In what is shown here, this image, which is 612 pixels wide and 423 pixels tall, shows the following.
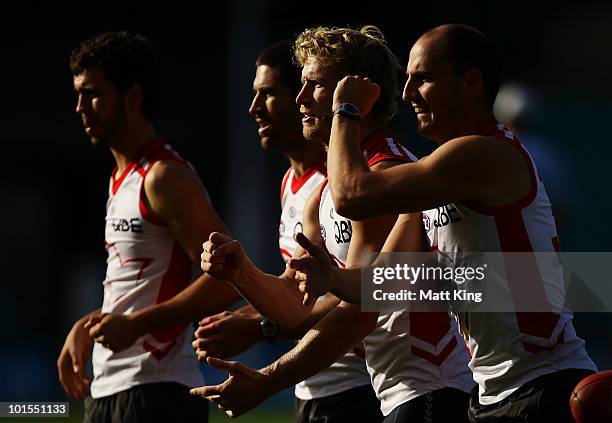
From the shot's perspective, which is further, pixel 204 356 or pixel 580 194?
pixel 580 194

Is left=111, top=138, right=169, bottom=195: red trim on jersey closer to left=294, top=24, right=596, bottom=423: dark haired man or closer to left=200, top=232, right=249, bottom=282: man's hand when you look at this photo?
left=200, top=232, right=249, bottom=282: man's hand

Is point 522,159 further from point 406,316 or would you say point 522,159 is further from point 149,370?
point 149,370

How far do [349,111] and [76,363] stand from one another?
2.52m

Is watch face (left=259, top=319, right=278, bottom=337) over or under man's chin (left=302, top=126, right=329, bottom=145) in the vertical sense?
under

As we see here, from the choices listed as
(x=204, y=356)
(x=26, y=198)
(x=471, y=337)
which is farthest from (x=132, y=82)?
(x=26, y=198)

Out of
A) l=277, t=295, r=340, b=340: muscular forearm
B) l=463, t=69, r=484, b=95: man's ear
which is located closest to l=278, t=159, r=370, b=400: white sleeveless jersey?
l=277, t=295, r=340, b=340: muscular forearm

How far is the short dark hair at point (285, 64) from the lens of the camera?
648 cm

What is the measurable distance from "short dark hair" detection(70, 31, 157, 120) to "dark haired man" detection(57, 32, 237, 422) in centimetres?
40

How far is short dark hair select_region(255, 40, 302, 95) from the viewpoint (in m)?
6.48

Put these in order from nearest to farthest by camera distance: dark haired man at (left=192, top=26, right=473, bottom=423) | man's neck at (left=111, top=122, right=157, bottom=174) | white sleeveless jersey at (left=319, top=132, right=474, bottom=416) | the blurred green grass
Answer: dark haired man at (left=192, top=26, right=473, bottom=423) < white sleeveless jersey at (left=319, top=132, right=474, bottom=416) < man's neck at (left=111, top=122, right=157, bottom=174) < the blurred green grass

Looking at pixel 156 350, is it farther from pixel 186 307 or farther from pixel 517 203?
pixel 517 203

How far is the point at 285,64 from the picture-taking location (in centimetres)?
652

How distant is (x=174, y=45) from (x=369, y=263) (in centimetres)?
1688

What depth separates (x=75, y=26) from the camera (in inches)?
834
